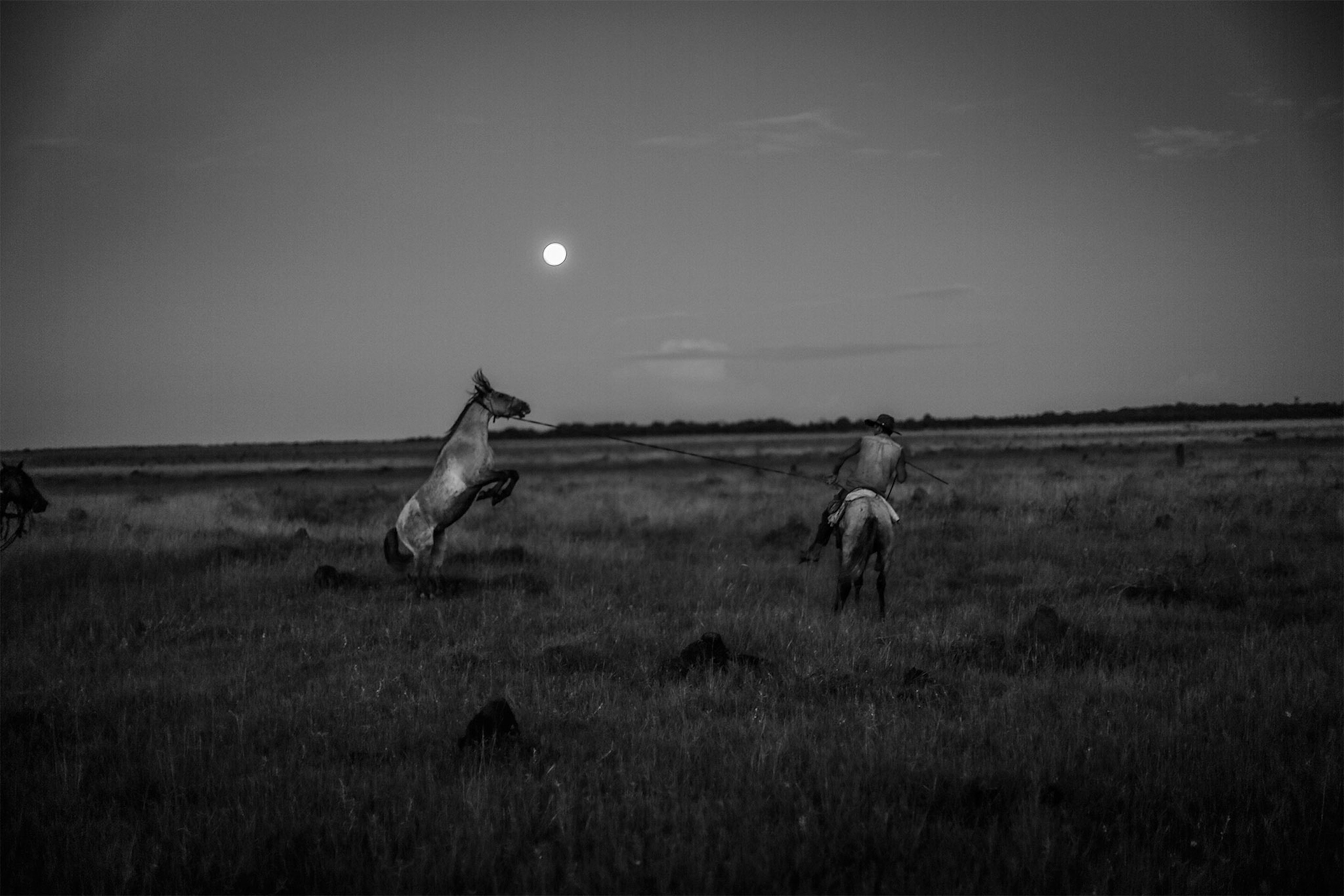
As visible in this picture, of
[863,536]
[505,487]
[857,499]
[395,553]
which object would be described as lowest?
[395,553]

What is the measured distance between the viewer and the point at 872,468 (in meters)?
10.7

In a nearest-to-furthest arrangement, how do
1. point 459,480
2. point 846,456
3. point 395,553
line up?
point 846,456 < point 459,480 < point 395,553

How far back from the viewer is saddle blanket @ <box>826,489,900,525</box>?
411 inches

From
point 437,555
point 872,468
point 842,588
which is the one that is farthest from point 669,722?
point 437,555

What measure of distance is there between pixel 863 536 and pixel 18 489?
29.8 ft

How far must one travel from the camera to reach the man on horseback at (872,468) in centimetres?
1068

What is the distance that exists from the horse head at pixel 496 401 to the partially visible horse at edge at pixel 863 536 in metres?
4.36

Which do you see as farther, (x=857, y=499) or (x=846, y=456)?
(x=846, y=456)

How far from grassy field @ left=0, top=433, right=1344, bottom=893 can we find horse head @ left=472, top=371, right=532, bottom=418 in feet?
8.21

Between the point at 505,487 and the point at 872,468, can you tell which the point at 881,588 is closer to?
the point at 872,468

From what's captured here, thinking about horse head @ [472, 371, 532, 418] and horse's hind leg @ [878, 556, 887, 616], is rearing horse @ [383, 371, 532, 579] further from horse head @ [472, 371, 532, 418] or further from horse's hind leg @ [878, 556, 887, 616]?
horse's hind leg @ [878, 556, 887, 616]

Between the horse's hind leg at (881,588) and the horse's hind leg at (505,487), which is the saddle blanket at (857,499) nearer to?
the horse's hind leg at (881,588)

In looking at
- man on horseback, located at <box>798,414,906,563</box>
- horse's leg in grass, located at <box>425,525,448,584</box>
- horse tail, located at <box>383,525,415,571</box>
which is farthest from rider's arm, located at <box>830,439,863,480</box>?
horse tail, located at <box>383,525,415,571</box>

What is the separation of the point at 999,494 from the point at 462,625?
60.7ft
